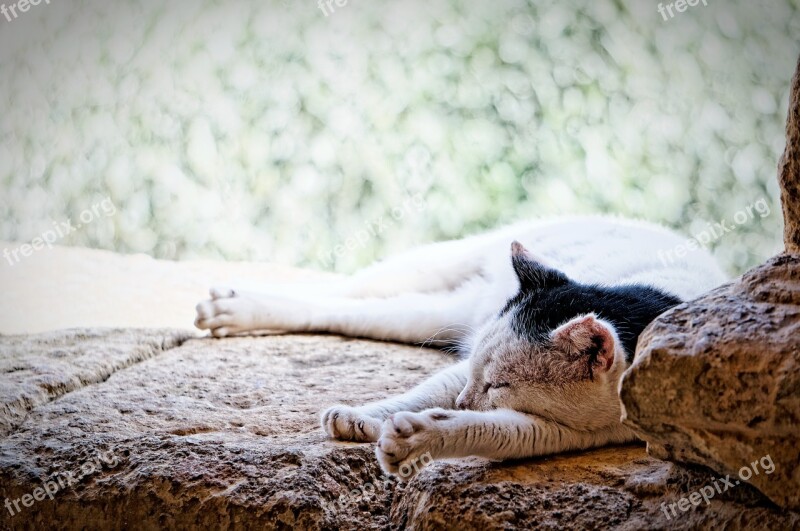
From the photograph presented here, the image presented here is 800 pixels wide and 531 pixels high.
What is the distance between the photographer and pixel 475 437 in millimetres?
→ 2287

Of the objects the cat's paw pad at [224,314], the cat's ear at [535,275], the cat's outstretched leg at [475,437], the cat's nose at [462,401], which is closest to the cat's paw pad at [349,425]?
the cat's nose at [462,401]

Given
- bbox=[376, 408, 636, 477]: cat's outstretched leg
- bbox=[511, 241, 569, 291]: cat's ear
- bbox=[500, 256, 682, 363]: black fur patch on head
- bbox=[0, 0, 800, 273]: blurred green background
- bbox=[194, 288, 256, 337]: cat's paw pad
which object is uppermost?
bbox=[0, 0, 800, 273]: blurred green background

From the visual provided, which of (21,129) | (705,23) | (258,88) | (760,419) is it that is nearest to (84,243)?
(21,129)

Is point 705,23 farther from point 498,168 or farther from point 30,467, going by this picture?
point 30,467

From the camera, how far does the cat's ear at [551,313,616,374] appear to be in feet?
7.64

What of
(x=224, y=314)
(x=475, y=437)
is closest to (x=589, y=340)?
(x=475, y=437)

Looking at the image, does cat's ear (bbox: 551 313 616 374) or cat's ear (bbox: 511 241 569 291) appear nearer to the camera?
cat's ear (bbox: 551 313 616 374)

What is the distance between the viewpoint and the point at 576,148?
21.4 feet

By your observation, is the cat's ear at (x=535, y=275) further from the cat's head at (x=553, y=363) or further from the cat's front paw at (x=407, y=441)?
the cat's front paw at (x=407, y=441)

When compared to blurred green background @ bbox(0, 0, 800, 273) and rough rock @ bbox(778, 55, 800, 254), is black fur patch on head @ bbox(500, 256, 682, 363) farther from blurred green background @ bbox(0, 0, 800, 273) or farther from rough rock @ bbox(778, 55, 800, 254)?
blurred green background @ bbox(0, 0, 800, 273)

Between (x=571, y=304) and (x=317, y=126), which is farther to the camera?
(x=317, y=126)

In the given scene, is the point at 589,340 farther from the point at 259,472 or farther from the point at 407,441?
the point at 259,472

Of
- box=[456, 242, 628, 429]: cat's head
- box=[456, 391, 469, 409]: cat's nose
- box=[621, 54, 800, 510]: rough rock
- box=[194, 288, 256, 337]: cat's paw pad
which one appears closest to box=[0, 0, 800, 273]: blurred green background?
box=[194, 288, 256, 337]: cat's paw pad

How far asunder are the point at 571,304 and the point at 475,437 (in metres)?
0.62
